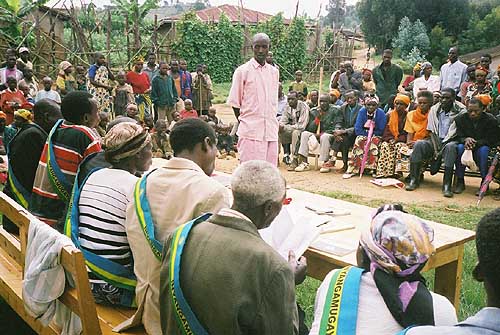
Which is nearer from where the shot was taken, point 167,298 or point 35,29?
point 167,298

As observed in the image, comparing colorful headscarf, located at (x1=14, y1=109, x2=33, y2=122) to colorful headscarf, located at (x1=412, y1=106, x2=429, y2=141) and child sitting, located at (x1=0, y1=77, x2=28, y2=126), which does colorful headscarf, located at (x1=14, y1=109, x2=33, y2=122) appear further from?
colorful headscarf, located at (x1=412, y1=106, x2=429, y2=141)

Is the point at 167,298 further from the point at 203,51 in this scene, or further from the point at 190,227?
the point at 203,51

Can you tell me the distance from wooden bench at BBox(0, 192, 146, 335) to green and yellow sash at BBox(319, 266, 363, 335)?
1.09 m

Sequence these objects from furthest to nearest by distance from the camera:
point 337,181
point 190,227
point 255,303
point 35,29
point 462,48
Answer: point 462,48 → point 35,29 → point 337,181 → point 190,227 → point 255,303

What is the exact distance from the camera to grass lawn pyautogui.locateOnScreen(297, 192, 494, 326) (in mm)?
3852

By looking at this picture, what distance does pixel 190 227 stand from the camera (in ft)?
6.66

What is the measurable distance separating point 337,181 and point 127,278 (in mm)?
6125

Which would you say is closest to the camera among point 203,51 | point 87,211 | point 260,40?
point 87,211

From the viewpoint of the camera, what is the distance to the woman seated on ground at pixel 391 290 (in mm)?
1777

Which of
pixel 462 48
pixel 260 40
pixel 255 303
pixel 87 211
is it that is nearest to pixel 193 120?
pixel 87 211

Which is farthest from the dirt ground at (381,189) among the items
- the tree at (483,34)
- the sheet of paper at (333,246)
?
the tree at (483,34)

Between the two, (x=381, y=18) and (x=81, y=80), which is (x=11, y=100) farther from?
(x=381, y=18)

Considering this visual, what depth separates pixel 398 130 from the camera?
8312 mm

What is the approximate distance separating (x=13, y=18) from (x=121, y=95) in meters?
6.55
